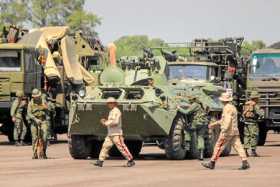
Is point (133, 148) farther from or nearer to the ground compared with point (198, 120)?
nearer to the ground

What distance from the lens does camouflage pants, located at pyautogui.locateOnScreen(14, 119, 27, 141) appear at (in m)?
31.0

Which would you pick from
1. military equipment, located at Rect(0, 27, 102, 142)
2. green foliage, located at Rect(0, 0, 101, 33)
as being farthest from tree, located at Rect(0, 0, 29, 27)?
military equipment, located at Rect(0, 27, 102, 142)

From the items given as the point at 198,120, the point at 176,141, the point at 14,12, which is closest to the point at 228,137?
the point at 176,141

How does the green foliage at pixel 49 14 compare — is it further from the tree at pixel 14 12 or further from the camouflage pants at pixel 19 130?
the camouflage pants at pixel 19 130

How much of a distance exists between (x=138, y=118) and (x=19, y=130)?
9534 millimetres

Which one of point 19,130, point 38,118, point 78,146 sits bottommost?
point 19,130

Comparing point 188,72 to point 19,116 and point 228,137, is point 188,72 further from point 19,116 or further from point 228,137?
point 228,137

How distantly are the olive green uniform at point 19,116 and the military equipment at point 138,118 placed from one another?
7404 millimetres

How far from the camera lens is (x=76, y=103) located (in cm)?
2277

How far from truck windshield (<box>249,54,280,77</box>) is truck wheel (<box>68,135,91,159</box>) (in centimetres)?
936

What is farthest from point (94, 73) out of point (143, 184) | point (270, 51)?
point (143, 184)

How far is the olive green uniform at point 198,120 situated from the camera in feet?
76.1

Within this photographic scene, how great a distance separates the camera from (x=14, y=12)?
79750 mm

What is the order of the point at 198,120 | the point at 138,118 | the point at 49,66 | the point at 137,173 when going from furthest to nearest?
the point at 49,66 < the point at 198,120 < the point at 138,118 < the point at 137,173
